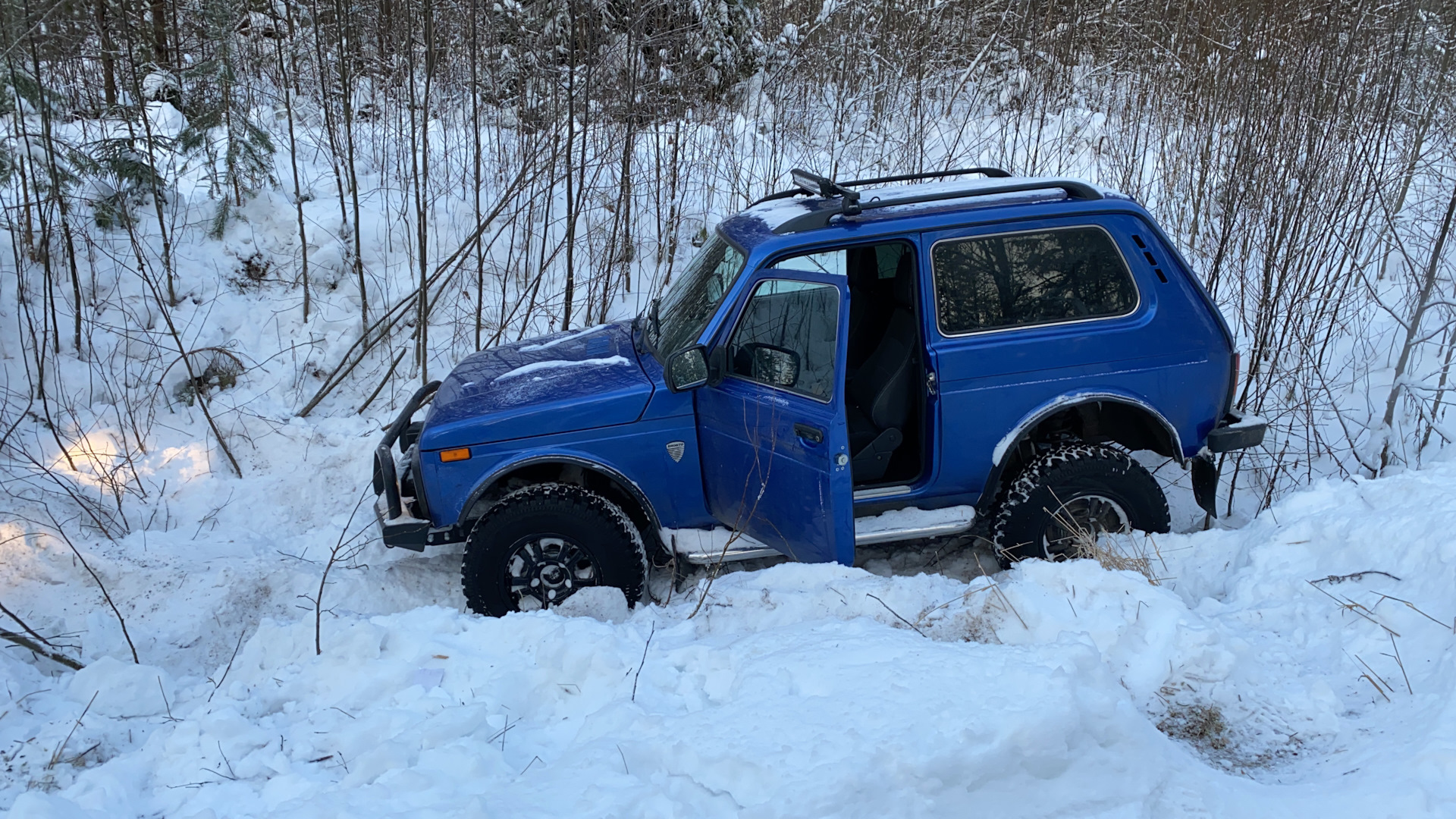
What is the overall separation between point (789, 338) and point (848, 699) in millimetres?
1714

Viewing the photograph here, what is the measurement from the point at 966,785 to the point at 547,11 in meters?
7.37

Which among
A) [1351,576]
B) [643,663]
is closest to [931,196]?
[1351,576]

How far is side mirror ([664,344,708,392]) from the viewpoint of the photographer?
4.10 meters

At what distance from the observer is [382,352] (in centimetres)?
769

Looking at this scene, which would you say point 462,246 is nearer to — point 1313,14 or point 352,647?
point 352,647

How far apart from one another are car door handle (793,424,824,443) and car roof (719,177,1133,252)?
859 millimetres

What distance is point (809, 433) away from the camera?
392 centimetres

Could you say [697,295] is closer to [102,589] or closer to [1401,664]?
[102,589]

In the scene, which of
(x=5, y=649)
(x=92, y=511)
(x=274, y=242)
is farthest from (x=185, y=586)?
(x=274, y=242)

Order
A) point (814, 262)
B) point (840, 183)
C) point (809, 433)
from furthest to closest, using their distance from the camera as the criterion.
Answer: point (840, 183)
point (814, 262)
point (809, 433)

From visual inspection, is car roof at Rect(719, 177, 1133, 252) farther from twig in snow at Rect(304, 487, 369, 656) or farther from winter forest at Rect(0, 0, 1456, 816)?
twig in snow at Rect(304, 487, 369, 656)

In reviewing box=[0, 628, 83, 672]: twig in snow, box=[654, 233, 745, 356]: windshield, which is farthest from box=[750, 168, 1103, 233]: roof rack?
box=[0, 628, 83, 672]: twig in snow

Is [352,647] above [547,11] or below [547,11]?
below

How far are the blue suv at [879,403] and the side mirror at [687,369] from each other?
0.03 feet
